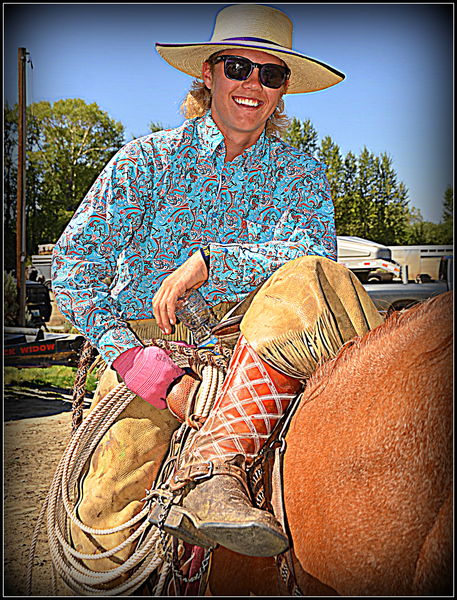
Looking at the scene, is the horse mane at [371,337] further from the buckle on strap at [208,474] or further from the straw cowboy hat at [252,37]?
the straw cowboy hat at [252,37]

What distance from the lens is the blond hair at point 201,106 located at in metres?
2.08

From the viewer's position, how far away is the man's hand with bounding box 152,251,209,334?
158 cm

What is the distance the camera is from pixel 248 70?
179cm

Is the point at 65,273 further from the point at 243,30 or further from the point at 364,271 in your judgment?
the point at 364,271

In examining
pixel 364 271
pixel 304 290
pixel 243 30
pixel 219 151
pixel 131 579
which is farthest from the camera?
pixel 364 271

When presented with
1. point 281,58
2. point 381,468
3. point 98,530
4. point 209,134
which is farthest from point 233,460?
point 281,58

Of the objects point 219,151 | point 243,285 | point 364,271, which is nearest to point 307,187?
point 219,151

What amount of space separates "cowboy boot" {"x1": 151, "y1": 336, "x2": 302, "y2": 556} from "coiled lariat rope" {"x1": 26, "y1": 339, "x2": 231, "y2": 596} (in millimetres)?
76

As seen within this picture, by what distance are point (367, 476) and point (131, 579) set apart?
0.70 m

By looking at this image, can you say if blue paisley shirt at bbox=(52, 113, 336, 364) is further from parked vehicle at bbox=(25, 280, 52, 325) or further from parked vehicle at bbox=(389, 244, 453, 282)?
parked vehicle at bbox=(389, 244, 453, 282)

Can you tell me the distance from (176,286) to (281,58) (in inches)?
34.5

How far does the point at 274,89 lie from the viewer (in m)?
1.83

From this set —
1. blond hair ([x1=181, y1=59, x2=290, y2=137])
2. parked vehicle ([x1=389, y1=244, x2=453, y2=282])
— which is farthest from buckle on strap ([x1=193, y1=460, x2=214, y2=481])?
parked vehicle ([x1=389, y1=244, x2=453, y2=282])

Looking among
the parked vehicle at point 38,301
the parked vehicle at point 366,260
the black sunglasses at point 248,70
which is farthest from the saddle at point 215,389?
the parked vehicle at point 366,260
